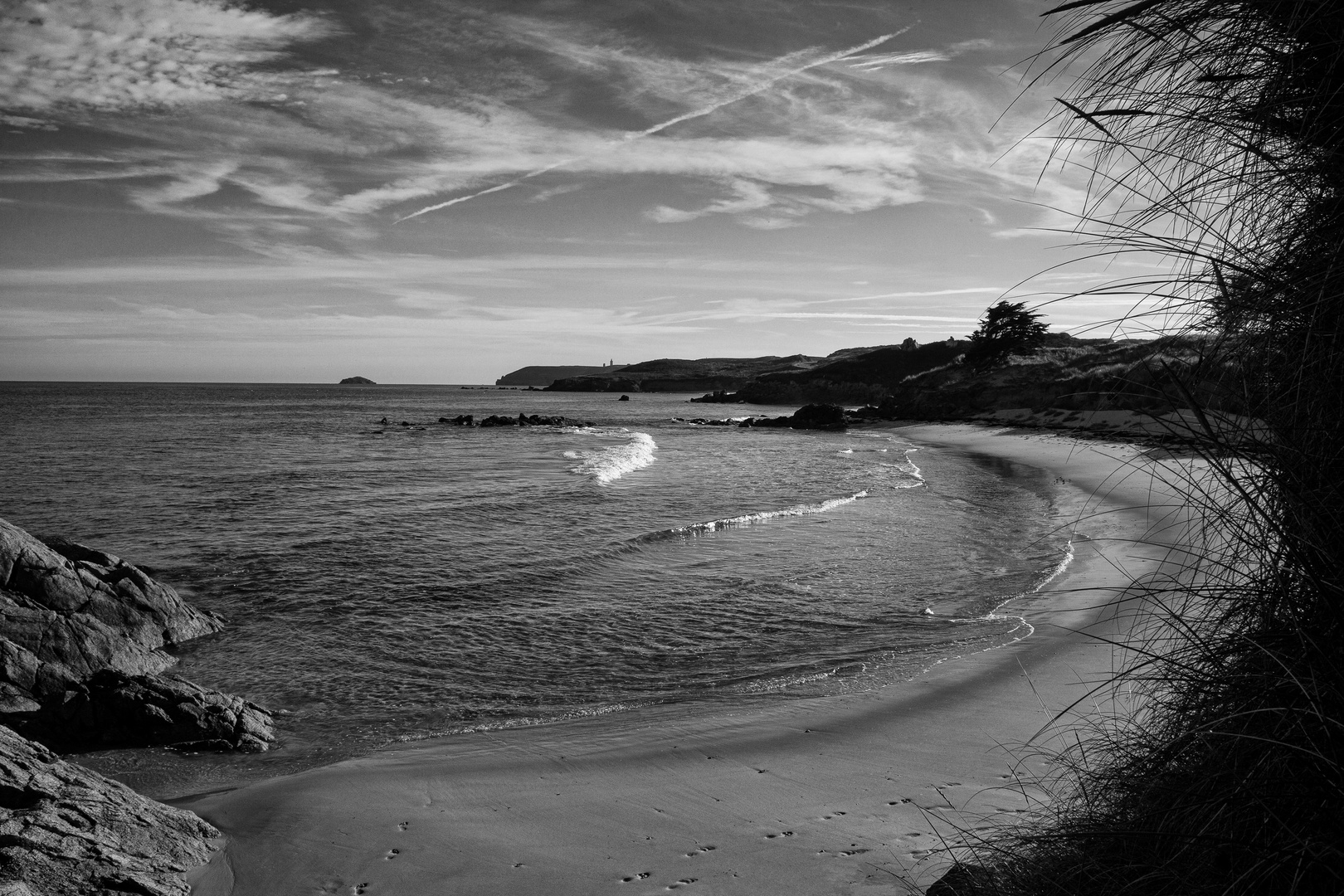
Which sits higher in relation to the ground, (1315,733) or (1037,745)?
(1315,733)

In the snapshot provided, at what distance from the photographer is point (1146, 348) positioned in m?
2.76

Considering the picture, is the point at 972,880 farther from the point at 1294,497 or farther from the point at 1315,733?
the point at 1294,497

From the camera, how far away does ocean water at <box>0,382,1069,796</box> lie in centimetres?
852

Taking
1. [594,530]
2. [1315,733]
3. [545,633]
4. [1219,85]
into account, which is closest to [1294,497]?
[1315,733]

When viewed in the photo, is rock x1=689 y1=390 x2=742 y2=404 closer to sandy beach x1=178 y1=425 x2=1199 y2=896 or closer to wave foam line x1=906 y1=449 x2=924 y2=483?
wave foam line x1=906 y1=449 x2=924 y2=483

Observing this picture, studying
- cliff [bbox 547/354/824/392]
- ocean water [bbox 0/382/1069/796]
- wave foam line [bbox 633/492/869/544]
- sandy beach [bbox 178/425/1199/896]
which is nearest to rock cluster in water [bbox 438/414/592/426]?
ocean water [bbox 0/382/1069/796]

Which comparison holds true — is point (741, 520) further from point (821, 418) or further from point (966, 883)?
point (821, 418)

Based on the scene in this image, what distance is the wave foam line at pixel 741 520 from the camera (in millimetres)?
16638

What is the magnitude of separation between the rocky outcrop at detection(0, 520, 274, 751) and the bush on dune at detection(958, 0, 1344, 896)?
24.4 feet

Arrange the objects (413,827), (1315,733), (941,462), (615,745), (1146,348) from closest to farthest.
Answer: (1315,733), (1146,348), (413,827), (615,745), (941,462)

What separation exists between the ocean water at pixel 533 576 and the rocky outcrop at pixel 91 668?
35 centimetres

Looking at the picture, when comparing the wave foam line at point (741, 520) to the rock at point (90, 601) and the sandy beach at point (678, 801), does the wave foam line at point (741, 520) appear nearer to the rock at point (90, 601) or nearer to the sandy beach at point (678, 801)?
the rock at point (90, 601)

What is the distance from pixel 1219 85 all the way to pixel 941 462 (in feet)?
103

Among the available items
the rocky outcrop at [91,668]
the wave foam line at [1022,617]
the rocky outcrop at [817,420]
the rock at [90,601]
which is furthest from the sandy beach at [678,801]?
the rocky outcrop at [817,420]
